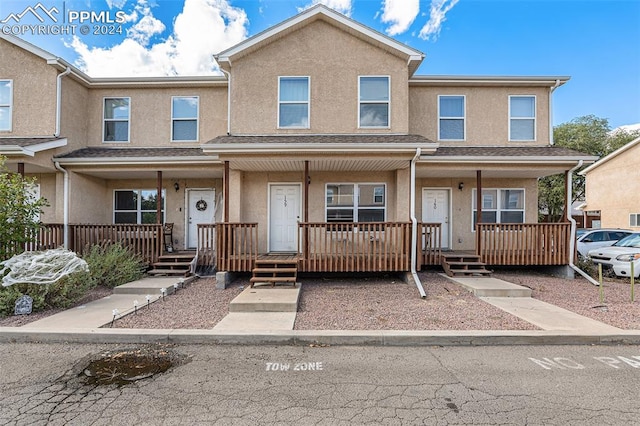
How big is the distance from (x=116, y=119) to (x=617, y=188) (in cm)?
2648

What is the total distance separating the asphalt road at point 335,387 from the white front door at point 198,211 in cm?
652

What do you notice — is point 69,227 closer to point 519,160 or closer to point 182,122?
point 182,122

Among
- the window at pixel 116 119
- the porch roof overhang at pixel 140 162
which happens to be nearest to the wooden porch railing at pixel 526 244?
the porch roof overhang at pixel 140 162

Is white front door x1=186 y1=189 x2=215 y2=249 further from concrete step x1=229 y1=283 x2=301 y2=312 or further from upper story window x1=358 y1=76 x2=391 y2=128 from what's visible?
upper story window x1=358 y1=76 x2=391 y2=128

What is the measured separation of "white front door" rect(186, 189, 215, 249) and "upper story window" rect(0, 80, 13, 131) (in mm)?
5447

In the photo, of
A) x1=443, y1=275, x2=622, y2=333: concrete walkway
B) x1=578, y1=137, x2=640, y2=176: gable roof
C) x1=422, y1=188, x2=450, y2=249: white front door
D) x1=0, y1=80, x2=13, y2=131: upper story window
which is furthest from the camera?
x1=578, y1=137, x2=640, y2=176: gable roof

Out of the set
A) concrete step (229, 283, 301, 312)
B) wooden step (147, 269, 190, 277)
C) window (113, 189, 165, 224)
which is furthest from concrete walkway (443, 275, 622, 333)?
window (113, 189, 165, 224)

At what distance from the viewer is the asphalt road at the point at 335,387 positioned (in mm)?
2924

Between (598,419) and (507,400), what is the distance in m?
0.71

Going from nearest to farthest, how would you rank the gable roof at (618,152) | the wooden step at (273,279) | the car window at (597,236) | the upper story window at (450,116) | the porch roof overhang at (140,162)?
1. the wooden step at (273,279)
2. the porch roof overhang at (140,162)
3. the upper story window at (450,116)
4. the car window at (597,236)
5. the gable roof at (618,152)

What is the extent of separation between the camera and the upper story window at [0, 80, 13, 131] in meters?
9.53

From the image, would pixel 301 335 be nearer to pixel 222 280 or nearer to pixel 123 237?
pixel 222 280

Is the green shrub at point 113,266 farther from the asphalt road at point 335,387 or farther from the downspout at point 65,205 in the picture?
the asphalt road at point 335,387

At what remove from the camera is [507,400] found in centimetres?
319
